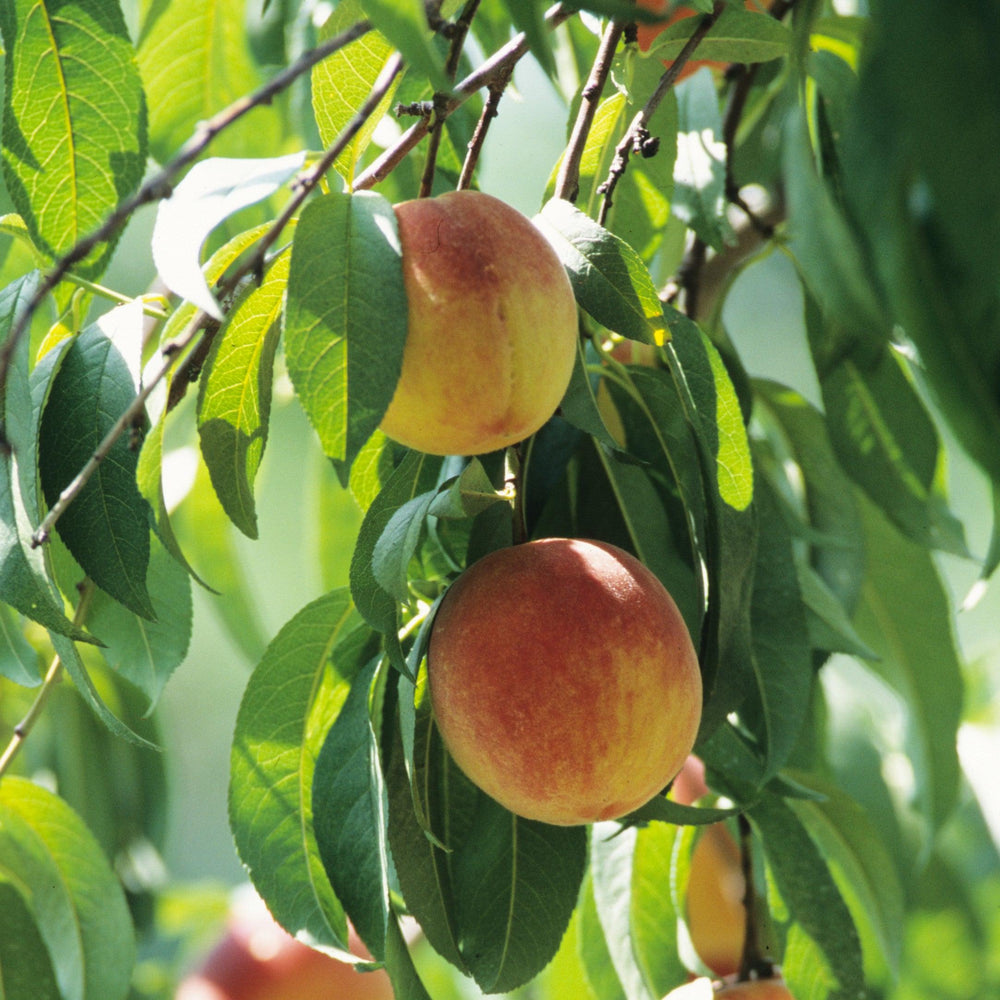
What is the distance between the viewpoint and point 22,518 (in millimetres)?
466

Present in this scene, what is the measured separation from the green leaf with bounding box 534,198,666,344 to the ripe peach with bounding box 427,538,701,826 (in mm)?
92

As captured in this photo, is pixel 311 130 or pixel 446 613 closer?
pixel 446 613

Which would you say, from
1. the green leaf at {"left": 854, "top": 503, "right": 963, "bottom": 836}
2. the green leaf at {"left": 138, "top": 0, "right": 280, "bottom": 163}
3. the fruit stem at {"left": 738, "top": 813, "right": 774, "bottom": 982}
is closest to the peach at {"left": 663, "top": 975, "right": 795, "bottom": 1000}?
the fruit stem at {"left": 738, "top": 813, "right": 774, "bottom": 982}

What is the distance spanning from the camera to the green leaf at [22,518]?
459 millimetres

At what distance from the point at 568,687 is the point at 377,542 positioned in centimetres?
9

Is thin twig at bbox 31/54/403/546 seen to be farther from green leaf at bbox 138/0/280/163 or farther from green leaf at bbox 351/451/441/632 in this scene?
green leaf at bbox 138/0/280/163

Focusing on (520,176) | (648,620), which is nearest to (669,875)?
(648,620)

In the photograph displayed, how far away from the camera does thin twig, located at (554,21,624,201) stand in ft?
1.61

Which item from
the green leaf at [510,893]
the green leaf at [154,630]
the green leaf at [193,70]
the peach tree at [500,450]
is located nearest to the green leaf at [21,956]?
the peach tree at [500,450]

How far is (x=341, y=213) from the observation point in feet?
1.35

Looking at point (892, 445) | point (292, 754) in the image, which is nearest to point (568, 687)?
point (292, 754)

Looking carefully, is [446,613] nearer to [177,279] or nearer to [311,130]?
[177,279]

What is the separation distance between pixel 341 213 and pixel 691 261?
17.4 inches

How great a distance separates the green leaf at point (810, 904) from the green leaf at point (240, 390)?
350 millimetres
